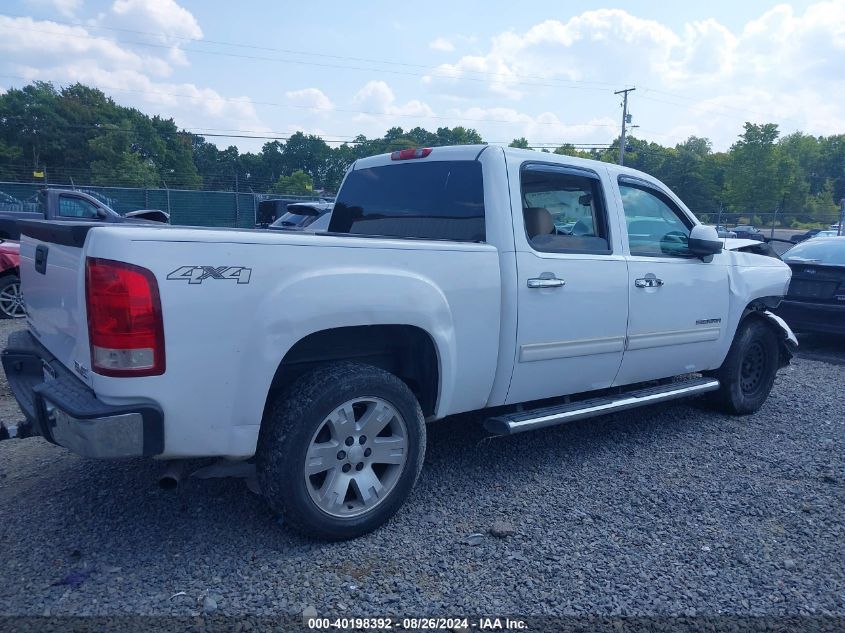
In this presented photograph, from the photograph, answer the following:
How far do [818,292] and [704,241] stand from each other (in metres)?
4.70

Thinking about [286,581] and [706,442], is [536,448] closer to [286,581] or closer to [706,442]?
Result: [706,442]

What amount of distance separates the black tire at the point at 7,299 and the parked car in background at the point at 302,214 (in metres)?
3.49

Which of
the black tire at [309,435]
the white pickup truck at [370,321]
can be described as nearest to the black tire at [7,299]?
the white pickup truck at [370,321]

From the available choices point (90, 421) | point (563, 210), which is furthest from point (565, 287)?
point (90, 421)

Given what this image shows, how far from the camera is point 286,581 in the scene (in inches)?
108

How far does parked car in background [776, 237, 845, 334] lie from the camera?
26.5 feet

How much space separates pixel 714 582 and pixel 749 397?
117 inches

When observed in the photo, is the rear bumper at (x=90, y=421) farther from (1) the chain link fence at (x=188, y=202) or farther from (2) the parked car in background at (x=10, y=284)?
(1) the chain link fence at (x=188, y=202)

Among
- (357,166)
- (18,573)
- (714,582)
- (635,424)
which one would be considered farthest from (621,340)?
(18,573)

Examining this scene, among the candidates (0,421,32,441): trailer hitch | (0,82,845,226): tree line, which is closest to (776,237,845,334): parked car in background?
(0,421,32,441): trailer hitch

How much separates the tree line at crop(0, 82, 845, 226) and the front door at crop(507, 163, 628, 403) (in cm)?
4596

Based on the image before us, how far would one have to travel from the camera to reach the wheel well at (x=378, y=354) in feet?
10.3

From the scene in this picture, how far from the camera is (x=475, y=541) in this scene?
10.4ft

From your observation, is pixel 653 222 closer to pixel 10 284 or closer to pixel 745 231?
pixel 10 284
